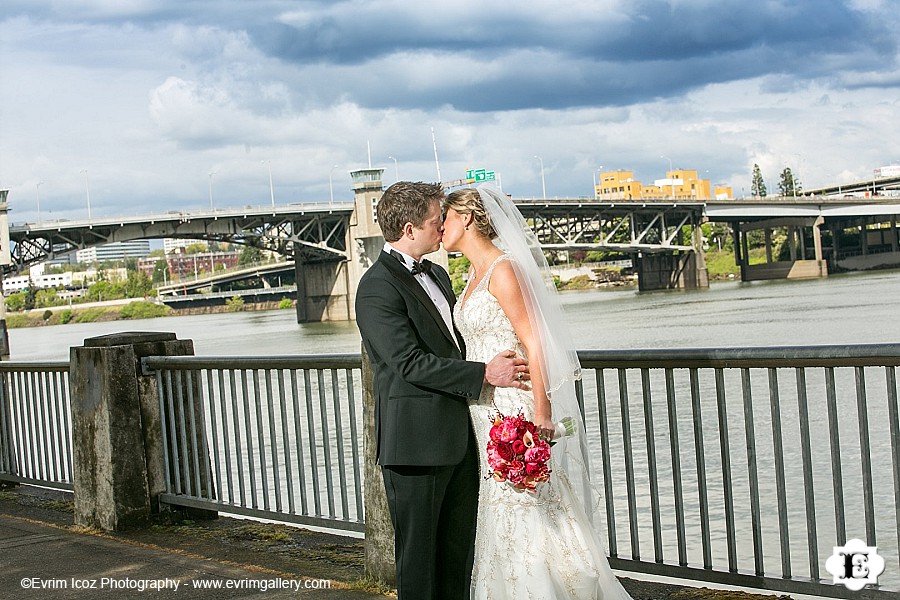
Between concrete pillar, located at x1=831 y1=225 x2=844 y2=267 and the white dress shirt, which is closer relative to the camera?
the white dress shirt

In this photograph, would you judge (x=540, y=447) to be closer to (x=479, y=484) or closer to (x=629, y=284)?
(x=479, y=484)

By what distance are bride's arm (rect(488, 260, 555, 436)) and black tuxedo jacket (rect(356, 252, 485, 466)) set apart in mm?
211

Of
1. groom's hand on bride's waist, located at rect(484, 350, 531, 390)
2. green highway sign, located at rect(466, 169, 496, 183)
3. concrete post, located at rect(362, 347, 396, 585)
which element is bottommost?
concrete post, located at rect(362, 347, 396, 585)

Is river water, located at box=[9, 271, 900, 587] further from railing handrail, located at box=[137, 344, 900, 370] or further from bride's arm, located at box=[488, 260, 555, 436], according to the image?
bride's arm, located at box=[488, 260, 555, 436]

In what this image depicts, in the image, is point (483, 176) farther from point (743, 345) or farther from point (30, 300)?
point (30, 300)

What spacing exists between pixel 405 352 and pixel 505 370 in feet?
1.19

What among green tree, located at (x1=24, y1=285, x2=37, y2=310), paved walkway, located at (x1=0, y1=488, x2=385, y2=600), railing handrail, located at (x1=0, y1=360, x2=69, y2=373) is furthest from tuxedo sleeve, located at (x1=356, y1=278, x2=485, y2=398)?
green tree, located at (x1=24, y1=285, x2=37, y2=310)

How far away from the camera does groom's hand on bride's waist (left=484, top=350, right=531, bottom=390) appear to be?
13.0ft

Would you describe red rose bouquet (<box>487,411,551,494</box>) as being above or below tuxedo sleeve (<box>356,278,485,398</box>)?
below

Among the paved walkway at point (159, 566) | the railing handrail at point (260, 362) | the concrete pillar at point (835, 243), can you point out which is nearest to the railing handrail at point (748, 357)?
the railing handrail at point (260, 362)

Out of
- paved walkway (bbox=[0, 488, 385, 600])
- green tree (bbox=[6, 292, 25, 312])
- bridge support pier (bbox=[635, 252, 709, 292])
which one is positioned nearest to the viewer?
paved walkway (bbox=[0, 488, 385, 600])

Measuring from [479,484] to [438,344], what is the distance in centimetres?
56

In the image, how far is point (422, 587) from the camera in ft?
13.1

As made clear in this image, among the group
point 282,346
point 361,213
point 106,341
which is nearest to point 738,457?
point 106,341
